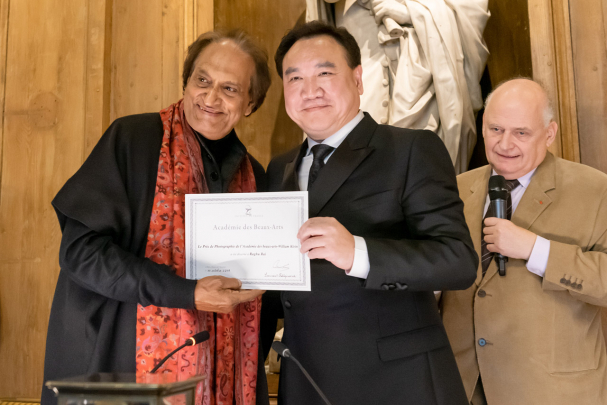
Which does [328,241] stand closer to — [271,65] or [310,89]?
→ [310,89]

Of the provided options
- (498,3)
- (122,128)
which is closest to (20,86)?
(122,128)

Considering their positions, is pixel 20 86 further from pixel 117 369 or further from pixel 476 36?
pixel 476 36

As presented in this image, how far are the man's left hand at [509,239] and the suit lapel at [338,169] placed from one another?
63 cm

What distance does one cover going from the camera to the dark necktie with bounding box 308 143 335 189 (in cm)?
161

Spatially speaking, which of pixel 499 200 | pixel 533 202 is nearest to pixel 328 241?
pixel 499 200

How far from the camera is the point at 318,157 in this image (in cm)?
164

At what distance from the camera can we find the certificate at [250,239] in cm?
140

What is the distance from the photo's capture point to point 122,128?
179cm

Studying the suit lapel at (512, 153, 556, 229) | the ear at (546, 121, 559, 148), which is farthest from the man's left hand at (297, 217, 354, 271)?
the ear at (546, 121, 559, 148)

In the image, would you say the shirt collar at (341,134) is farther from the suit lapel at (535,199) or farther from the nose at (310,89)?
the suit lapel at (535,199)

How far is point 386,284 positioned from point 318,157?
1.53ft

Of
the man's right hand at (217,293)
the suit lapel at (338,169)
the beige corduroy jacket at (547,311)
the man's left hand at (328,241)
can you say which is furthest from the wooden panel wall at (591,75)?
the man's right hand at (217,293)

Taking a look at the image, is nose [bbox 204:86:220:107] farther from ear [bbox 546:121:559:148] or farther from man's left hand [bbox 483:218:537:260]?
ear [bbox 546:121:559:148]

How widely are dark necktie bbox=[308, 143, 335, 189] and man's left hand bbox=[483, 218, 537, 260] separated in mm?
694
